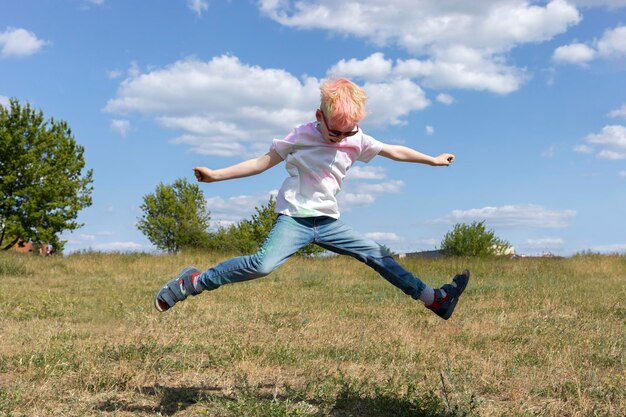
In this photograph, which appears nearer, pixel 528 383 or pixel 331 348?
pixel 528 383

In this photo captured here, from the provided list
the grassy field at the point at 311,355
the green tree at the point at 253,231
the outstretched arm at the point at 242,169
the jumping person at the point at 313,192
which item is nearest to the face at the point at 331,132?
the jumping person at the point at 313,192

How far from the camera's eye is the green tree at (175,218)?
5744 cm

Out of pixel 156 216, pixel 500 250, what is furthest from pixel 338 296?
pixel 156 216

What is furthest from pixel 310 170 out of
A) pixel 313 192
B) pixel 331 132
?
pixel 331 132

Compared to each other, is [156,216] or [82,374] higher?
→ [156,216]

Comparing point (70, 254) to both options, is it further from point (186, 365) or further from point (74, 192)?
point (186, 365)

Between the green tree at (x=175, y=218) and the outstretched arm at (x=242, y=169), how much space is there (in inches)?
2100

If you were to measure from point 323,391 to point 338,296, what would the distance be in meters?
7.63

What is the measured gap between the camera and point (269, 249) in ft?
15.0

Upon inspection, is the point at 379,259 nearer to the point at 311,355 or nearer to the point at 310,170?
the point at 310,170

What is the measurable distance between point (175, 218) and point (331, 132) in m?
55.7

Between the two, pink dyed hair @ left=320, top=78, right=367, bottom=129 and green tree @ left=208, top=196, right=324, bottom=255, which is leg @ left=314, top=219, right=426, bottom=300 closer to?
pink dyed hair @ left=320, top=78, right=367, bottom=129

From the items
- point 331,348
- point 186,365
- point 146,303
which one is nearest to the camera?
point 186,365

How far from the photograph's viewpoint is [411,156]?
5184mm
